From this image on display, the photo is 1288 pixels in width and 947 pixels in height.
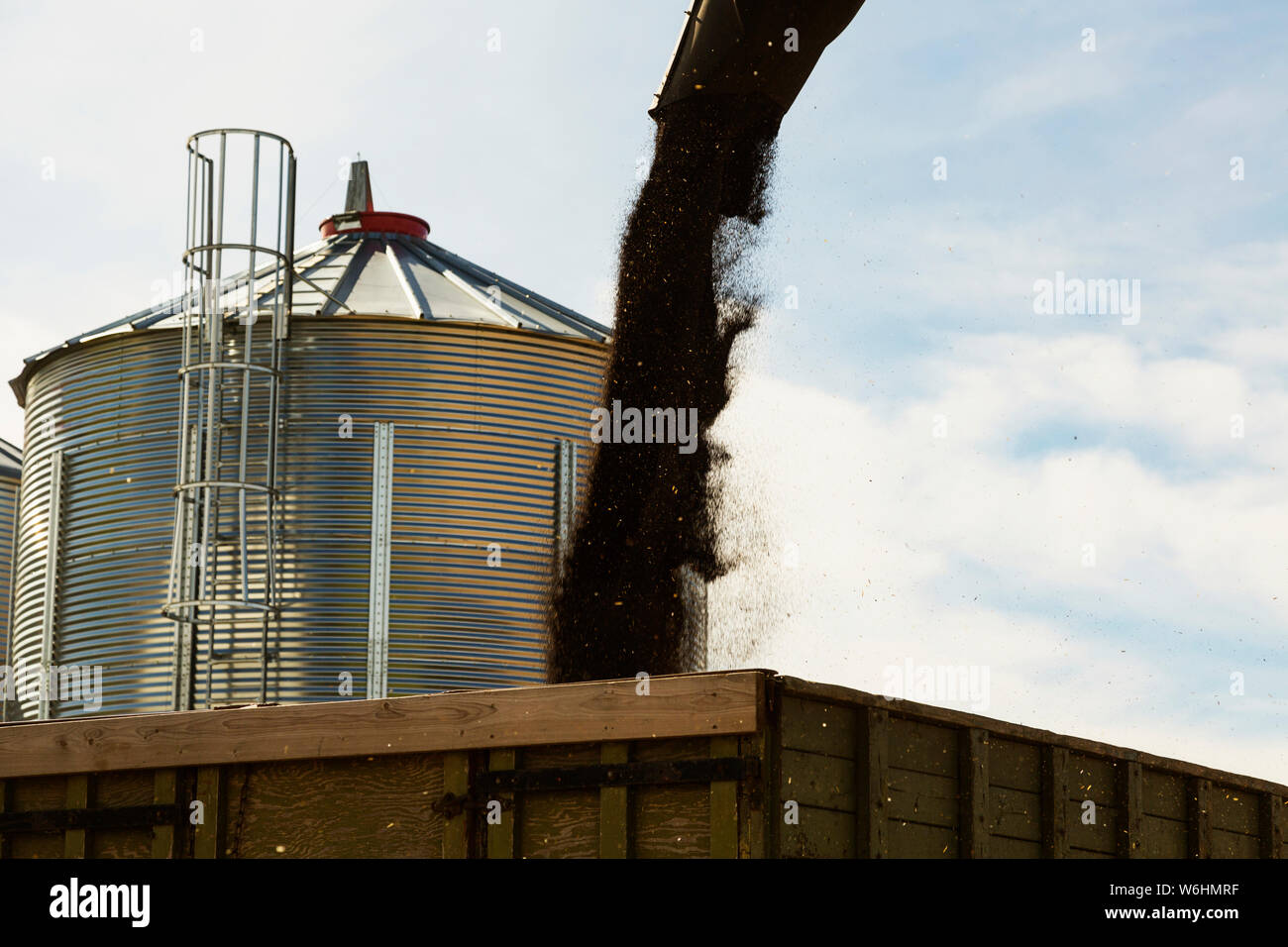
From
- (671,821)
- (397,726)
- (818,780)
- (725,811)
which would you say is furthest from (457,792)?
(818,780)

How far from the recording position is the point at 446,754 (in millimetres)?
5891

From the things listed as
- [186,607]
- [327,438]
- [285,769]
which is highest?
[327,438]

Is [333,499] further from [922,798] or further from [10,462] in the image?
[10,462]

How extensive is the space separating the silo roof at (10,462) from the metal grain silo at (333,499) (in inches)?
292

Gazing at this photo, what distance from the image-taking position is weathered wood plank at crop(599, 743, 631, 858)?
5488 millimetres

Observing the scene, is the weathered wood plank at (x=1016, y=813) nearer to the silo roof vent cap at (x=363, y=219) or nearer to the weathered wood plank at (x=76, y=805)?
the weathered wood plank at (x=76, y=805)

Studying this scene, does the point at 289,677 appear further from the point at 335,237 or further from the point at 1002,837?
the point at 1002,837

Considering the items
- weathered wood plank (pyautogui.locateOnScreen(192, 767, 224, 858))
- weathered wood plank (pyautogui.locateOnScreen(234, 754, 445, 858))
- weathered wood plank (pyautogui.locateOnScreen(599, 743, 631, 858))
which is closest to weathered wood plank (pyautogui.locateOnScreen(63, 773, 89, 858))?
weathered wood plank (pyautogui.locateOnScreen(192, 767, 224, 858))

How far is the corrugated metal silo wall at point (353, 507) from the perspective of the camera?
53.5 ft

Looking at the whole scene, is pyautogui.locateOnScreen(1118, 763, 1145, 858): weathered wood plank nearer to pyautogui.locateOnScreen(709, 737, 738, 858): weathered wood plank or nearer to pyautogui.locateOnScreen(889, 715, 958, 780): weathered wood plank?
pyautogui.locateOnScreen(889, 715, 958, 780): weathered wood plank

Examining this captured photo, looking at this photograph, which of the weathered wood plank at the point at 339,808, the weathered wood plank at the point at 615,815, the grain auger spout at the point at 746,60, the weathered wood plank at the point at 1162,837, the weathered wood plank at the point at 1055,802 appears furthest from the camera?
the grain auger spout at the point at 746,60

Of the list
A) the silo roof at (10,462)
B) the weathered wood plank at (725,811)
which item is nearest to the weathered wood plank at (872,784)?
the weathered wood plank at (725,811)
